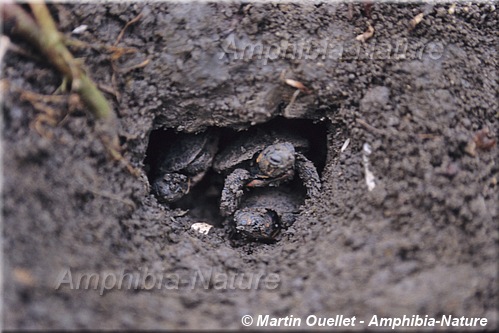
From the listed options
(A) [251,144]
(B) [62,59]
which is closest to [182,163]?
(A) [251,144]

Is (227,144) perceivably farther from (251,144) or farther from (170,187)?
(170,187)

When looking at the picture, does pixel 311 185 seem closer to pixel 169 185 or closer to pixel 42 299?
pixel 169 185

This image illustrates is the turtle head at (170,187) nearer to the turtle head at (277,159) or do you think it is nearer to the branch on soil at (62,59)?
the turtle head at (277,159)

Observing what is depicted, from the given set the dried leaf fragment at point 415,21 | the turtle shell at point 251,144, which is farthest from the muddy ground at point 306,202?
the turtle shell at point 251,144

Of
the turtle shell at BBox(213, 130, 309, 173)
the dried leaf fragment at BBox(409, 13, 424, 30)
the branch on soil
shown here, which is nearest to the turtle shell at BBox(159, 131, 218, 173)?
the turtle shell at BBox(213, 130, 309, 173)

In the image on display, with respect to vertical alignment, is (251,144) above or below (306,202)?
above

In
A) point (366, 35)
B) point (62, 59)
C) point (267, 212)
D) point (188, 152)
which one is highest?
point (62, 59)

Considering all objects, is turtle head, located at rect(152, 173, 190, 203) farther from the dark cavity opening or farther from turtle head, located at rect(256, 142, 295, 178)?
turtle head, located at rect(256, 142, 295, 178)
